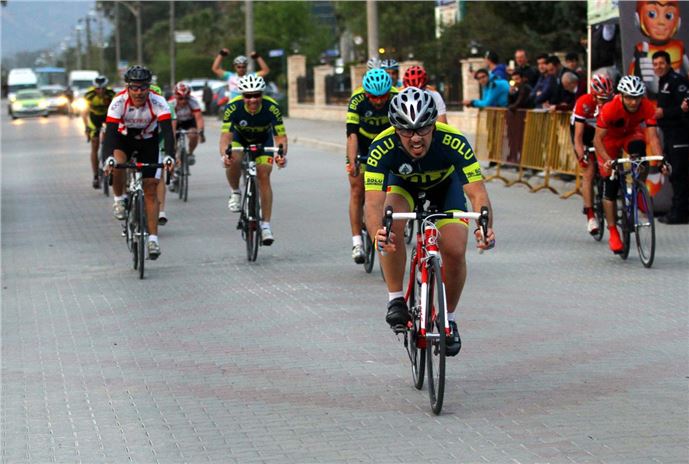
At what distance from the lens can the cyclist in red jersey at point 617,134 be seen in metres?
14.0

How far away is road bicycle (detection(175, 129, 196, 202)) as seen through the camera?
21484 mm

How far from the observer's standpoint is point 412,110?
25.8ft

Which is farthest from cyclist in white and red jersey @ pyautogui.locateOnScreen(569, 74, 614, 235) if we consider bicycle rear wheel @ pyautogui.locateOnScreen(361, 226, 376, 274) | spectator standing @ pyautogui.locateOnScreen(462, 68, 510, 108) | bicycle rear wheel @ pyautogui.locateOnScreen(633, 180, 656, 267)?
spectator standing @ pyautogui.locateOnScreen(462, 68, 510, 108)

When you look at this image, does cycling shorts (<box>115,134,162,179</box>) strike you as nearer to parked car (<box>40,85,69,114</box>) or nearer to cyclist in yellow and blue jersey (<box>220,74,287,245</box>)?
cyclist in yellow and blue jersey (<box>220,74,287,245</box>)

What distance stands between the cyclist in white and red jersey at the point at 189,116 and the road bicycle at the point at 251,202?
682 cm

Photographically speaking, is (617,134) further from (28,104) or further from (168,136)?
(28,104)

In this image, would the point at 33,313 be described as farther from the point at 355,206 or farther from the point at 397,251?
the point at 397,251

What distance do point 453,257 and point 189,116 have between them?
14451mm

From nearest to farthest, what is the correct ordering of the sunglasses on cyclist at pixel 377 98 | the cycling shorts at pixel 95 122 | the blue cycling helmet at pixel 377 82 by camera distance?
the blue cycling helmet at pixel 377 82
the sunglasses on cyclist at pixel 377 98
the cycling shorts at pixel 95 122

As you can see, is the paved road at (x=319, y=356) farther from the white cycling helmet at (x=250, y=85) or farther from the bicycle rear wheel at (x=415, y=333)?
Answer: the white cycling helmet at (x=250, y=85)

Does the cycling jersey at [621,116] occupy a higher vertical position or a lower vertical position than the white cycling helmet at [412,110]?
lower

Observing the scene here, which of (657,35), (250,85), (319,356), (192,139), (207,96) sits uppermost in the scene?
(657,35)

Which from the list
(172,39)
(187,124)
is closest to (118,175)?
(187,124)

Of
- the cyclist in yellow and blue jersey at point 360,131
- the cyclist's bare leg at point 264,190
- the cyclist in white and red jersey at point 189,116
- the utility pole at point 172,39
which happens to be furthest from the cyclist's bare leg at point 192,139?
the utility pole at point 172,39
